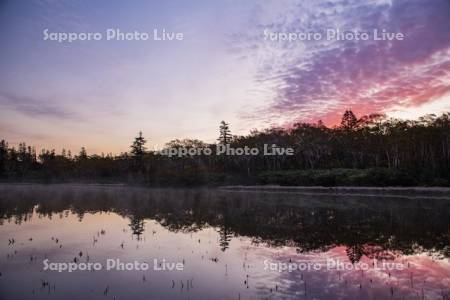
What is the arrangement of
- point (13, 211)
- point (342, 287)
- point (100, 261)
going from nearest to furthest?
point (342, 287)
point (100, 261)
point (13, 211)

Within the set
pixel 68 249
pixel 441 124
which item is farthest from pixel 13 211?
pixel 441 124

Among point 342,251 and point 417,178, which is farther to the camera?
point 417,178

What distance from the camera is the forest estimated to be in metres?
39.8

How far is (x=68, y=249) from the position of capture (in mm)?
11578

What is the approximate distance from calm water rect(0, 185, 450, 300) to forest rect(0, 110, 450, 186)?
66.3ft

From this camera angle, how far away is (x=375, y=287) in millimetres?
7656

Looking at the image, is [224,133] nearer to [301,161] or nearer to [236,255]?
[301,161]

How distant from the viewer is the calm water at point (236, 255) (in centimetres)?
757

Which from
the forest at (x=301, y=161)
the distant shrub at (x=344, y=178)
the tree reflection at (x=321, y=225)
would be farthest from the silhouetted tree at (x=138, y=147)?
the tree reflection at (x=321, y=225)

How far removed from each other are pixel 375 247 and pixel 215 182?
1534 inches

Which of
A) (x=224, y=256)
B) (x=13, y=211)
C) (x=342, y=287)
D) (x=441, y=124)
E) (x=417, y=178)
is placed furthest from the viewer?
(x=441, y=124)

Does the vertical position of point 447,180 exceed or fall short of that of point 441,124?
it falls short

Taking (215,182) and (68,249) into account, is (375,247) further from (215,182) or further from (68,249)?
(215,182)

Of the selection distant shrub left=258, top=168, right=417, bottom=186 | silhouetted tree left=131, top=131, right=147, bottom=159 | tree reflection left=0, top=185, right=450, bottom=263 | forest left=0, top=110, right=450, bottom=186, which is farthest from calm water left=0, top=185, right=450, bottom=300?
silhouetted tree left=131, top=131, right=147, bottom=159
